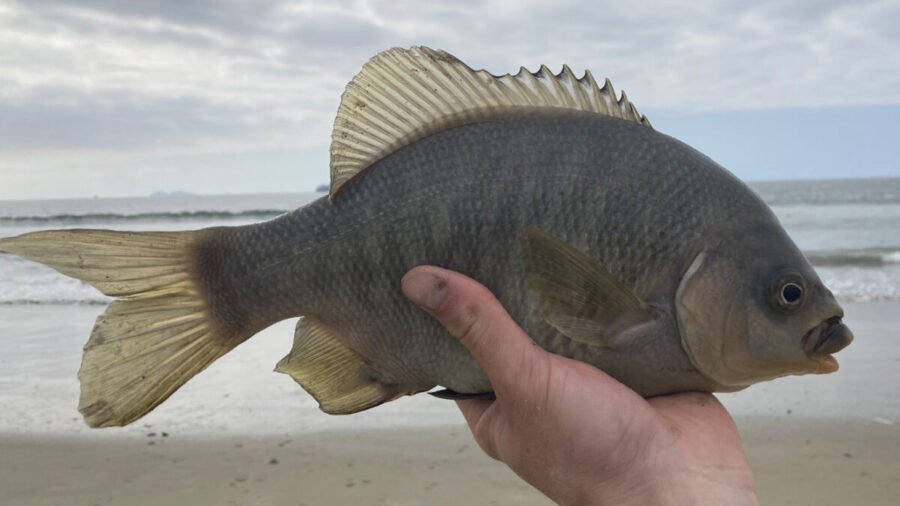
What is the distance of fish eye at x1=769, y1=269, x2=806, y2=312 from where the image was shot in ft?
6.18

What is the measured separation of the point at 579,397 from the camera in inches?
77.7

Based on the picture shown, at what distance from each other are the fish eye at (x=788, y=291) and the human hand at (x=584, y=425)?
40cm

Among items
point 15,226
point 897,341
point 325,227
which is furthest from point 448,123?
point 15,226

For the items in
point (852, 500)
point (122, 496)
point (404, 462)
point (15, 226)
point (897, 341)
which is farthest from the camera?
point (15, 226)

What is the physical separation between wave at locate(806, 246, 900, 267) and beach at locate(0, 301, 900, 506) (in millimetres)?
8898

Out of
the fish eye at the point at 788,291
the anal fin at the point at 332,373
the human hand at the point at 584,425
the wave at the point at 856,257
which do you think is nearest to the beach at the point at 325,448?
the human hand at the point at 584,425

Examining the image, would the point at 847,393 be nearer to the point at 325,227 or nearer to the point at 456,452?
the point at 456,452

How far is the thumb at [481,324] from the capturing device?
1838 millimetres

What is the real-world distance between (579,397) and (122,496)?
440 cm

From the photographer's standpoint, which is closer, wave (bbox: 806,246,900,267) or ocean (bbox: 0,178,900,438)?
ocean (bbox: 0,178,900,438)

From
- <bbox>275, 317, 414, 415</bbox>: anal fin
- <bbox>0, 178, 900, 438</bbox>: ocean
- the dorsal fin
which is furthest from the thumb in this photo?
<bbox>0, 178, 900, 438</bbox>: ocean

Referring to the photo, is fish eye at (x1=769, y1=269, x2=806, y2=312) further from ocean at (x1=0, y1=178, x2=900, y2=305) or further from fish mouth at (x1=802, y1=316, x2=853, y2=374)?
ocean at (x1=0, y1=178, x2=900, y2=305)

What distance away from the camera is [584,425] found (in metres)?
2.03

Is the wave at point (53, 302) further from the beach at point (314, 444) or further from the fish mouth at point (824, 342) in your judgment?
the fish mouth at point (824, 342)
